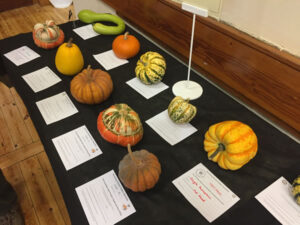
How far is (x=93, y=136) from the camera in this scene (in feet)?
3.10

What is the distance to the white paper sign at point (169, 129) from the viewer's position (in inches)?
36.7

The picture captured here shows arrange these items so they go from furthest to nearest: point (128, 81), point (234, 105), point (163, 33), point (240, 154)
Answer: point (163, 33)
point (128, 81)
point (234, 105)
point (240, 154)

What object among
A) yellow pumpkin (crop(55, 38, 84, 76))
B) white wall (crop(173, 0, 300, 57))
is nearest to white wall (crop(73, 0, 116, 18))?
yellow pumpkin (crop(55, 38, 84, 76))

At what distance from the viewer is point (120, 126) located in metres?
0.84

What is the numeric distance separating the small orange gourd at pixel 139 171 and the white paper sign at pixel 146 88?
0.43 metres

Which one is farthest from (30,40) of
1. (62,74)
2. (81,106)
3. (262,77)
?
(262,77)

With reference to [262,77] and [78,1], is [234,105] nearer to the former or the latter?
[262,77]

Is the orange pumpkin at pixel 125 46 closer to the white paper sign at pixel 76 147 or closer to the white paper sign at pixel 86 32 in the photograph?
the white paper sign at pixel 86 32

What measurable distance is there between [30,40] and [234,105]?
1.31 meters

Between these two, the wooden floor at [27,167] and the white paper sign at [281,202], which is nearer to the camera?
the white paper sign at [281,202]

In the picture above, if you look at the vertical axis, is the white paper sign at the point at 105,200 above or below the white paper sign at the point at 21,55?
below

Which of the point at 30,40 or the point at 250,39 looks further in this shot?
the point at 30,40

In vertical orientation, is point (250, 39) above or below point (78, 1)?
above

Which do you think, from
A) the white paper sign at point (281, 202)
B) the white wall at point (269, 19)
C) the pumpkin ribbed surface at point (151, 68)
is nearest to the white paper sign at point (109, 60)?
the pumpkin ribbed surface at point (151, 68)
